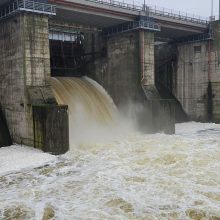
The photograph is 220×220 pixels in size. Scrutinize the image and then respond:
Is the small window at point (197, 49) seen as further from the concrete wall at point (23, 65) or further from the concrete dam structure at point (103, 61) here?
the concrete wall at point (23, 65)

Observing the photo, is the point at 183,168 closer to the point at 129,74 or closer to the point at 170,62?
the point at 129,74

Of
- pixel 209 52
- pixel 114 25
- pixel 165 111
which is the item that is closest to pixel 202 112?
pixel 209 52

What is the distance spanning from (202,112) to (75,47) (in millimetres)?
14453

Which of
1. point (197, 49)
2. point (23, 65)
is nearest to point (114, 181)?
point (23, 65)

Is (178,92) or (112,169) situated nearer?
(112,169)

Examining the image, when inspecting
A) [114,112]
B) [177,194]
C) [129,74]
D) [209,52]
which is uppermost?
[209,52]

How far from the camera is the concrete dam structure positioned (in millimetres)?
21328

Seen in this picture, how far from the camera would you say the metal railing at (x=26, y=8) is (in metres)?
21.1

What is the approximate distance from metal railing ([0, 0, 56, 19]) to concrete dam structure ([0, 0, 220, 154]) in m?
0.06

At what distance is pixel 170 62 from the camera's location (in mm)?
37688

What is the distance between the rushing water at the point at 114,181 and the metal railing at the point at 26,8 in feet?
27.7

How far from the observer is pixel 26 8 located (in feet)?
69.5

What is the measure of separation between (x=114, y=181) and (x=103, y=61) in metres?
17.8

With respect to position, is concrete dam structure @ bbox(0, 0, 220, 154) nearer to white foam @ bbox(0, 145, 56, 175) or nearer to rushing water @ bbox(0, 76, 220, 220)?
white foam @ bbox(0, 145, 56, 175)
